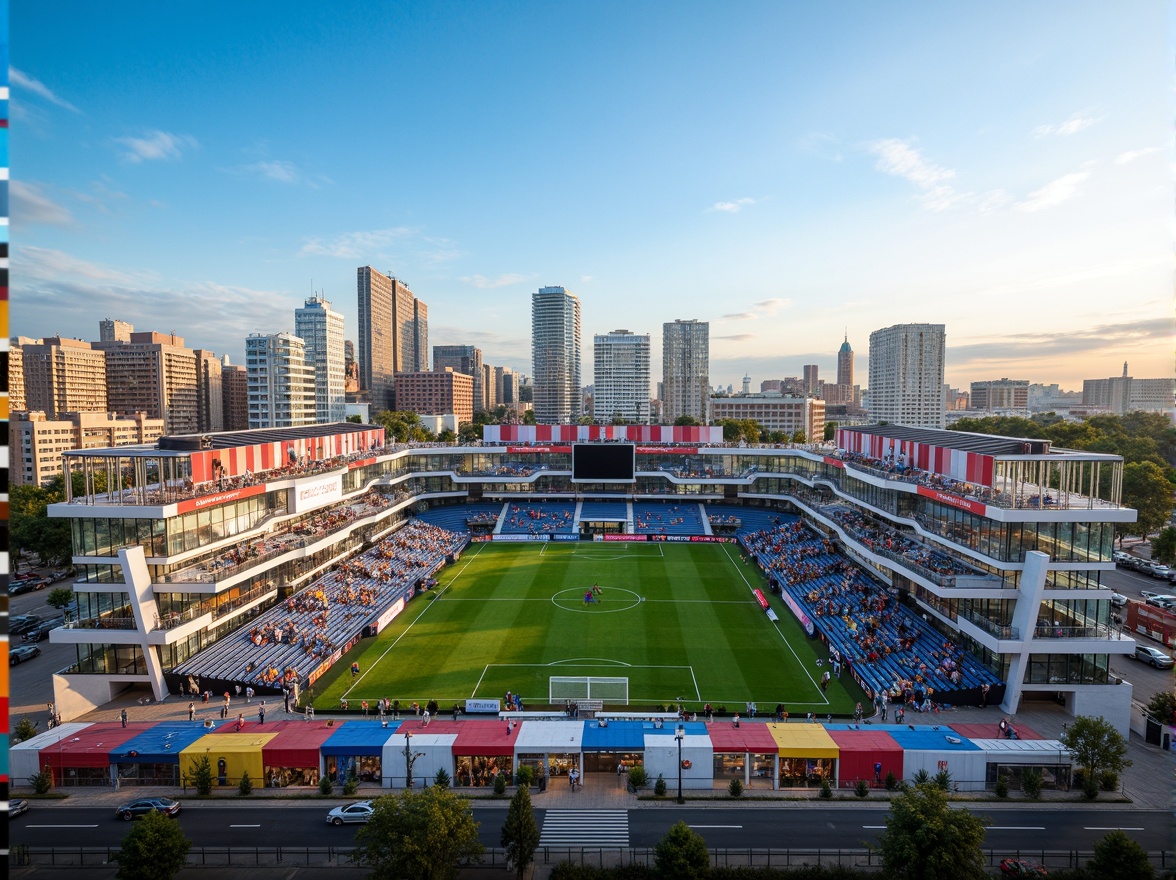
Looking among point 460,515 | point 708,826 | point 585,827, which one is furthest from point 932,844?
point 460,515

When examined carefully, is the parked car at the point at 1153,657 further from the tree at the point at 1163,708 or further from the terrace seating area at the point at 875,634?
the terrace seating area at the point at 875,634

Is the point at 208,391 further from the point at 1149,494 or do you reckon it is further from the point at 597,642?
the point at 1149,494

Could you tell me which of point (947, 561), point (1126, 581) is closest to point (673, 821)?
point (947, 561)

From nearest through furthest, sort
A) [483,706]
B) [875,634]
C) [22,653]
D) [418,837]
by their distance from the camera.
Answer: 1. [418,837]
2. [483,706]
3. [875,634]
4. [22,653]

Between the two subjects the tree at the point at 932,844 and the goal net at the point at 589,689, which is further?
the goal net at the point at 589,689

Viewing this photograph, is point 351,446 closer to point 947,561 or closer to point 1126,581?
point 947,561

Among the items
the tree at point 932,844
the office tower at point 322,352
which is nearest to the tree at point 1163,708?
the tree at point 932,844

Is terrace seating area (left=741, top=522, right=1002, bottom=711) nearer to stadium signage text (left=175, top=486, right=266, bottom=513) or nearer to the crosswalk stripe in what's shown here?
the crosswalk stripe
